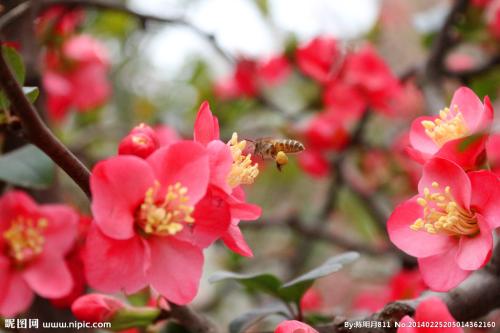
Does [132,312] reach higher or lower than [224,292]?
higher

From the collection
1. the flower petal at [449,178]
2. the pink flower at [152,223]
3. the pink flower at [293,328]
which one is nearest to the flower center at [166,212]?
the pink flower at [152,223]

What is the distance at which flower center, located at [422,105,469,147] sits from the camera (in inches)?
25.8

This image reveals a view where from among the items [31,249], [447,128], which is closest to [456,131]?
[447,128]

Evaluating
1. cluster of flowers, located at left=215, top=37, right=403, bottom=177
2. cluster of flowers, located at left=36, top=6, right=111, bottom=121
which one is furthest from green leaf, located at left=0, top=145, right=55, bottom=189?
cluster of flowers, located at left=215, top=37, right=403, bottom=177

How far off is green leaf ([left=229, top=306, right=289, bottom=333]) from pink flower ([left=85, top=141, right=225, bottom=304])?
6.2 inches

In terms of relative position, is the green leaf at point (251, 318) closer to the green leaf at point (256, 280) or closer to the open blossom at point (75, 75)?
the green leaf at point (256, 280)

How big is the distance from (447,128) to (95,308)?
389 millimetres

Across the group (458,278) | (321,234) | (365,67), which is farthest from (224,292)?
(458,278)

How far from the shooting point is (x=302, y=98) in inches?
70.7

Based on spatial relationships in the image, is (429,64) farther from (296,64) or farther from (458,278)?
(458,278)

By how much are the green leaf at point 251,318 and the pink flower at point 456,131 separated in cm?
23

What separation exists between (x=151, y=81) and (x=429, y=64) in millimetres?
1575

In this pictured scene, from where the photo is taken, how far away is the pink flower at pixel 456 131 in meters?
0.62

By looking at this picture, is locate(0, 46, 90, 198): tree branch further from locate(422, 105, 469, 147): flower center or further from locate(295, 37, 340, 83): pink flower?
locate(295, 37, 340, 83): pink flower
